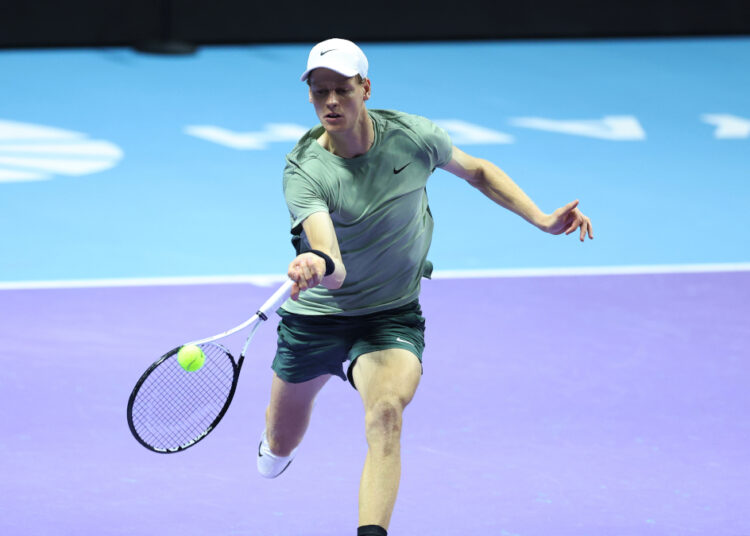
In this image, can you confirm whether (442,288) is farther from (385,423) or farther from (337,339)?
(385,423)

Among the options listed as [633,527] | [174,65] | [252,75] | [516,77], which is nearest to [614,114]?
[516,77]

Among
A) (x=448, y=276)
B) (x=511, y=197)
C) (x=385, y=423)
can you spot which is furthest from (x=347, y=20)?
(x=385, y=423)

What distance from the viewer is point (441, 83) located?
1219 cm

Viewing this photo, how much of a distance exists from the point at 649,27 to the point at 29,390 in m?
9.55

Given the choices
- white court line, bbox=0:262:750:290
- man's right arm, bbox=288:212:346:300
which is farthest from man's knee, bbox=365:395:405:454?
white court line, bbox=0:262:750:290

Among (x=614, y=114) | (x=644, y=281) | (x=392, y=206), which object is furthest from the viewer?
(x=614, y=114)

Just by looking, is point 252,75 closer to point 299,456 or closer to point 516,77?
point 516,77

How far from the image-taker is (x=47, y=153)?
1039 cm

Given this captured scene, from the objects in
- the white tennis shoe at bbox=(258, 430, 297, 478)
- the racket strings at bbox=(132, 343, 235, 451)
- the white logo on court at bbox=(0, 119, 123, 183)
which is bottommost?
the white tennis shoe at bbox=(258, 430, 297, 478)

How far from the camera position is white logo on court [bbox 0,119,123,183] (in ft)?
32.7

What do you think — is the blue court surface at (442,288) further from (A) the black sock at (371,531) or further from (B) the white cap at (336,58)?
(B) the white cap at (336,58)

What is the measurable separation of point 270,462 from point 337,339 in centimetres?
73

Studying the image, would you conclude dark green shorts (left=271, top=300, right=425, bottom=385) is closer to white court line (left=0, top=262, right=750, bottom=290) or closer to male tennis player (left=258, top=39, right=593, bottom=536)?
male tennis player (left=258, top=39, right=593, bottom=536)

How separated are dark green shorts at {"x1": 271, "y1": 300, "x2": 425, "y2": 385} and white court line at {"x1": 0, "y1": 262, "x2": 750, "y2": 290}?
10.3ft
